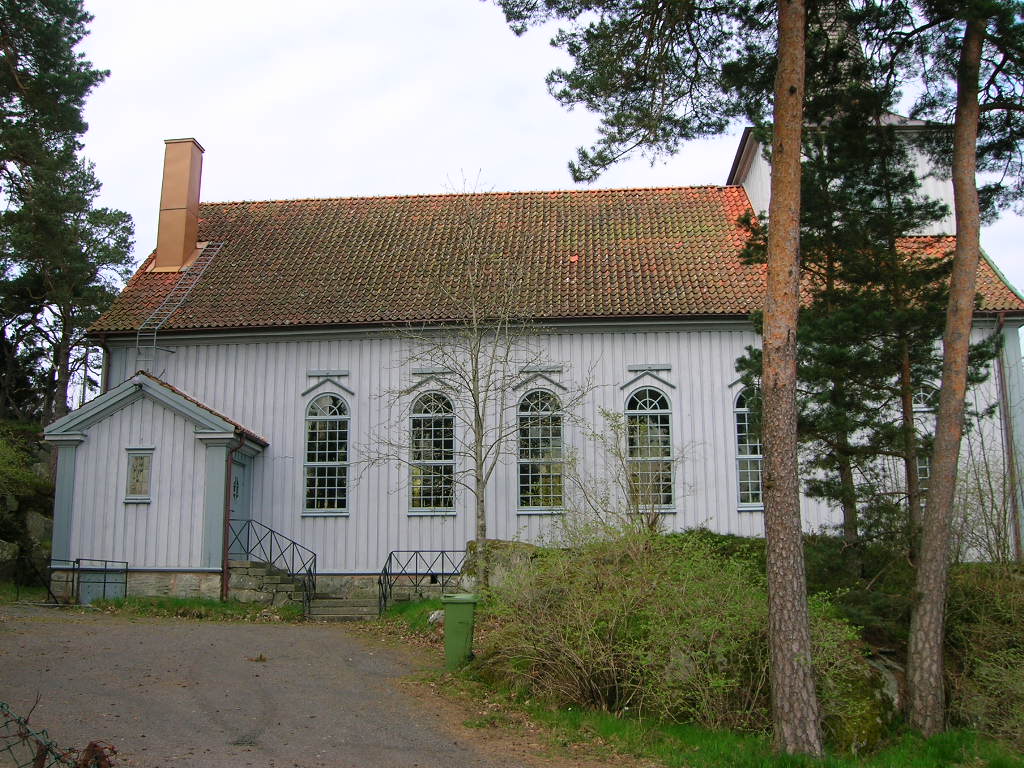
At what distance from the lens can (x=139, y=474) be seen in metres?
18.1

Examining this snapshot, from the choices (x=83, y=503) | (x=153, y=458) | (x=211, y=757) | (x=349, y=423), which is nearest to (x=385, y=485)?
(x=349, y=423)

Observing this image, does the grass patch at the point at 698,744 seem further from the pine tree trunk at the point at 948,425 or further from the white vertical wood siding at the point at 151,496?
the white vertical wood siding at the point at 151,496

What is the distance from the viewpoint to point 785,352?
976 cm

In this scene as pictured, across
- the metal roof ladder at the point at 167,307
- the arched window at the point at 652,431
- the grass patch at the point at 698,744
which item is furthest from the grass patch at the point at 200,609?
the grass patch at the point at 698,744

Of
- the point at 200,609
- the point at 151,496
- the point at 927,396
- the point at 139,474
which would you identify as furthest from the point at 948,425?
the point at 139,474

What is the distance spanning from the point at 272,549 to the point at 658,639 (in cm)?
1170

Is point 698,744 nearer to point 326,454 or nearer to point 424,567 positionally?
point 424,567

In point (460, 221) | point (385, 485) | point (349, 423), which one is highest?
point (460, 221)

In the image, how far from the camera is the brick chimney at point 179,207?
22297 mm

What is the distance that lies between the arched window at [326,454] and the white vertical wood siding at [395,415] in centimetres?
19

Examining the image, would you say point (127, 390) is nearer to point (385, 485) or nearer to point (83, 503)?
point (83, 503)

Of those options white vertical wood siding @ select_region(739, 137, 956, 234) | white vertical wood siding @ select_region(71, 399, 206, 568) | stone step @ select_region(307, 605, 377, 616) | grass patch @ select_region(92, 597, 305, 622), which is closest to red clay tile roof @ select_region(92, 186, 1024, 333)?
white vertical wood siding @ select_region(739, 137, 956, 234)

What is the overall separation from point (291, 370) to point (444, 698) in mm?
10881

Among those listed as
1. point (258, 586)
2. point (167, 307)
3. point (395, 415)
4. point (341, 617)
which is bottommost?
point (341, 617)
